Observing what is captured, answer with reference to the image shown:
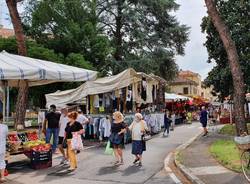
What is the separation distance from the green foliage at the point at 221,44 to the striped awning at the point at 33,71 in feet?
50.9

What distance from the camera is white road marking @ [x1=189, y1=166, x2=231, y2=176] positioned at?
11945mm

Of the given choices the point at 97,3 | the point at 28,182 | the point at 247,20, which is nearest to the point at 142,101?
the point at 247,20

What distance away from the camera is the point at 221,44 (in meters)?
30.5

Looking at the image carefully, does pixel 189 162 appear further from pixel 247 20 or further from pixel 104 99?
pixel 247 20

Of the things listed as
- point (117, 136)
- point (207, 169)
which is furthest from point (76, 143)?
point (207, 169)


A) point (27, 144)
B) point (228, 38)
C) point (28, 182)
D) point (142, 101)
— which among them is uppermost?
point (228, 38)

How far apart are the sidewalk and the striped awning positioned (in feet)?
16.1

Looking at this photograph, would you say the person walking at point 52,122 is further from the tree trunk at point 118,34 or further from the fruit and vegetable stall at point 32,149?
the tree trunk at point 118,34

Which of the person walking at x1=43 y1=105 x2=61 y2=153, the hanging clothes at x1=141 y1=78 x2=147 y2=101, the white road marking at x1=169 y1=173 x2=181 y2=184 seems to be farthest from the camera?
the hanging clothes at x1=141 y1=78 x2=147 y2=101

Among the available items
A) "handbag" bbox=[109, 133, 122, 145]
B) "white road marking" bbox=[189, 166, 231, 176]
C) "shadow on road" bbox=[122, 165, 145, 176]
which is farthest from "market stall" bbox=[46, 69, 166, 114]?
"white road marking" bbox=[189, 166, 231, 176]

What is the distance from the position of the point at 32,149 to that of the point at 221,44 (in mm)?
20239

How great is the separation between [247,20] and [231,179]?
21.3 meters

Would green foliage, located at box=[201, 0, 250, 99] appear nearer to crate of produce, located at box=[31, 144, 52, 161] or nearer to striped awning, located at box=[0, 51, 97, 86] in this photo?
striped awning, located at box=[0, 51, 97, 86]

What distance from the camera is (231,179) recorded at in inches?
424
